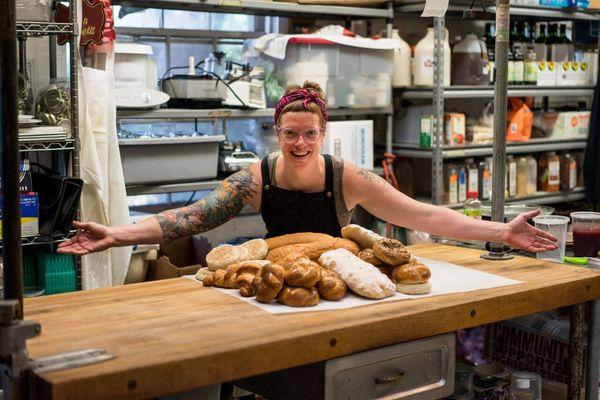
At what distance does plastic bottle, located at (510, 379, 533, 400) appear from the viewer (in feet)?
8.38

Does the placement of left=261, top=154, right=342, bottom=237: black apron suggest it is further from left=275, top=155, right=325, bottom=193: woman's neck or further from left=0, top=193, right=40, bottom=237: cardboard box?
left=0, top=193, right=40, bottom=237: cardboard box

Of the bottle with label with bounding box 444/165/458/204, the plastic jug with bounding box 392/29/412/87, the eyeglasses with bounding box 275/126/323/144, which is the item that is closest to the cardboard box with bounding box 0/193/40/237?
the eyeglasses with bounding box 275/126/323/144

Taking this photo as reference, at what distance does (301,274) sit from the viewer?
80.5 inches

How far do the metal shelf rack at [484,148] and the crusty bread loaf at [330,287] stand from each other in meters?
2.97

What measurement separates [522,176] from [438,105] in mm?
1053

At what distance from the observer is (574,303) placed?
8.08 feet

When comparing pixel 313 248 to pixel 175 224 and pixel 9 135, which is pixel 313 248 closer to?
pixel 175 224

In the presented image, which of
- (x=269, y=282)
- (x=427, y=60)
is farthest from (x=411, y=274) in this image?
(x=427, y=60)

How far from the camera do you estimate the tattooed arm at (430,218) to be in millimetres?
2689

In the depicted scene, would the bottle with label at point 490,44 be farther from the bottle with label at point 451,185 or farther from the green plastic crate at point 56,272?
the green plastic crate at point 56,272

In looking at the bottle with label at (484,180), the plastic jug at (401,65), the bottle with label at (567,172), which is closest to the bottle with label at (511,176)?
the bottle with label at (484,180)

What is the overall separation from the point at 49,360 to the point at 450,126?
149 inches

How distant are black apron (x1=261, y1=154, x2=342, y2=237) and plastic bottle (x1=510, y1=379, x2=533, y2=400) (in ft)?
2.76

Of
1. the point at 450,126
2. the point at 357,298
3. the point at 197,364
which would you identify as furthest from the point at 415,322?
the point at 450,126
